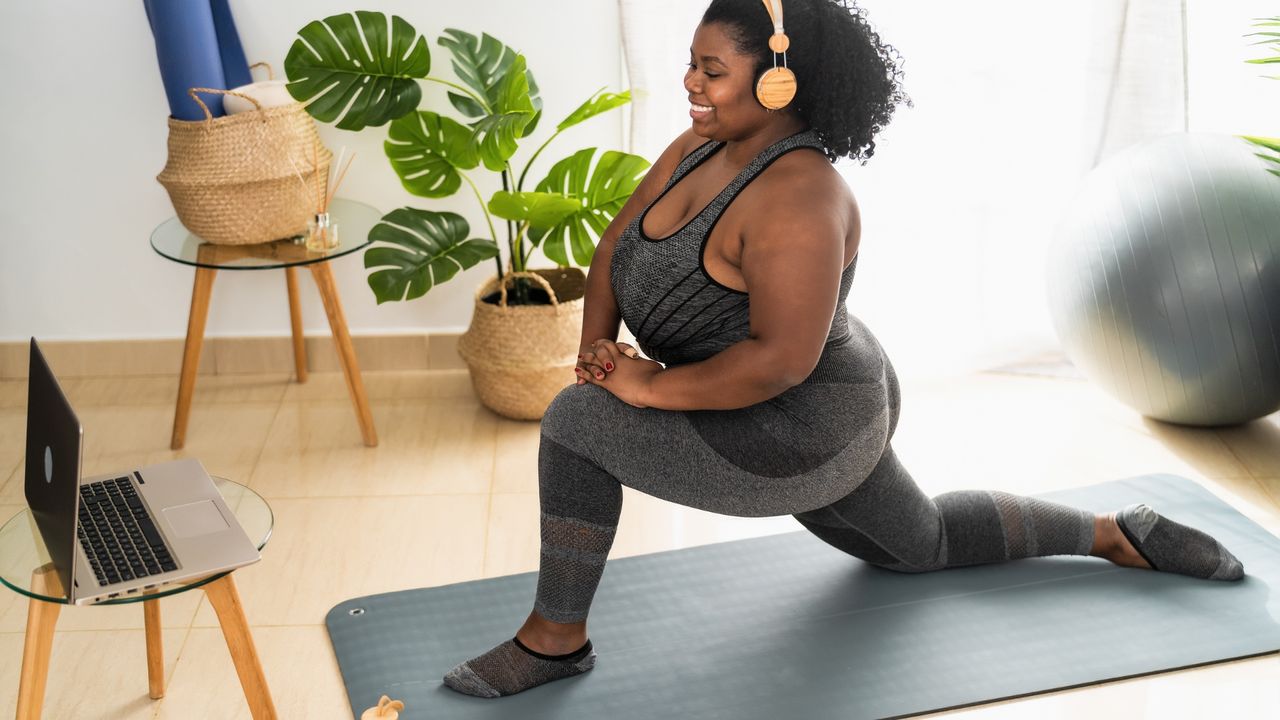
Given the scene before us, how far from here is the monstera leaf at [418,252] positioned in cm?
282

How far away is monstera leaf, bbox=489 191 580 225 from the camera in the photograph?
2.74 metres

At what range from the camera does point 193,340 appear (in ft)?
9.36

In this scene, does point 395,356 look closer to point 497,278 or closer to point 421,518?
point 497,278

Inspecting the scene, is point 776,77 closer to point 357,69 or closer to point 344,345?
point 357,69

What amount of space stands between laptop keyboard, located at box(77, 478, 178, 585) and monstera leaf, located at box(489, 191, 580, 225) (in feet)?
3.67

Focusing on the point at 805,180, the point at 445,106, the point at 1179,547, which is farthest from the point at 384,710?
the point at 445,106

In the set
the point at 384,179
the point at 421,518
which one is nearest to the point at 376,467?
the point at 421,518

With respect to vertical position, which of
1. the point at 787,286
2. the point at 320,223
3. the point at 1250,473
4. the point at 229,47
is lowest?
the point at 1250,473

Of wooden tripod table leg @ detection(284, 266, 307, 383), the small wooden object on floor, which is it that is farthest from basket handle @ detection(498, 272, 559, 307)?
the small wooden object on floor

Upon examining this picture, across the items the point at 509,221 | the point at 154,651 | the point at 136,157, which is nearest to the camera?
the point at 154,651

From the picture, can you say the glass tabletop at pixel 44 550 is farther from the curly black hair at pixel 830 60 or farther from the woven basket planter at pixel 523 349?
the woven basket planter at pixel 523 349

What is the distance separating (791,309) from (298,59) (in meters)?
1.44

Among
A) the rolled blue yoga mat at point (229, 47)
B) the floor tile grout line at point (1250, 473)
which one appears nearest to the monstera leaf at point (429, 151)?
the rolled blue yoga mat at point (229, 47)

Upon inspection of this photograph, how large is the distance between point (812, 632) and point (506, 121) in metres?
1.24
